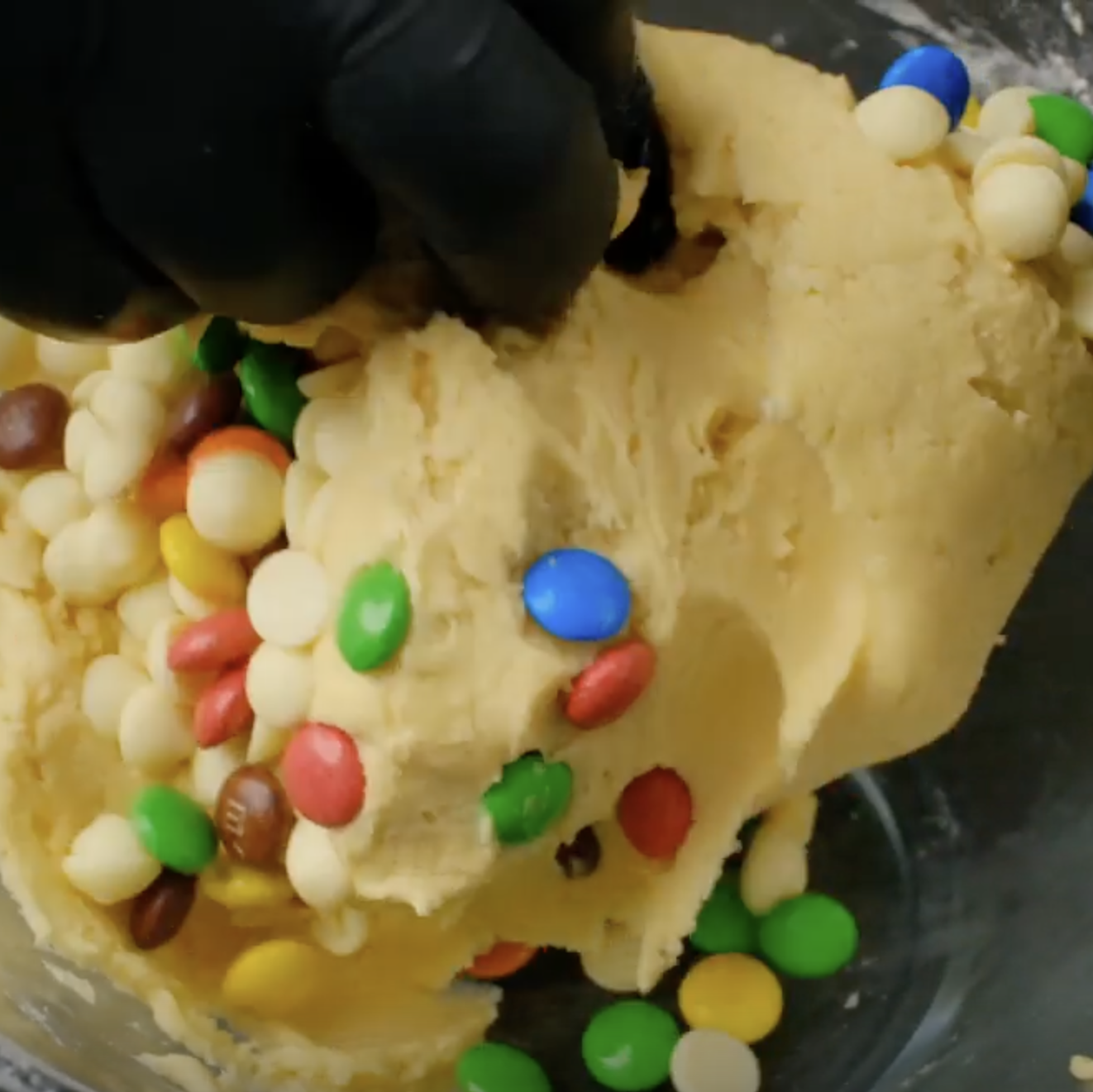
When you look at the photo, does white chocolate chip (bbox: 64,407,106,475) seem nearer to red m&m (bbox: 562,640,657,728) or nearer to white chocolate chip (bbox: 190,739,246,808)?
white chocolate chip (bbox: 190,739,246,808)

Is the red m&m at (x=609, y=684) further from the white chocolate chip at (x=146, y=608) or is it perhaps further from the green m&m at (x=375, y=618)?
the white chocolate chip at (x=146, y=608)

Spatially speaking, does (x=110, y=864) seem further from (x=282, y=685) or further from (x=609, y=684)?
(x=609, y=684)

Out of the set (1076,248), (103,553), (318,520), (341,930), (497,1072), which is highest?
(1076,248)

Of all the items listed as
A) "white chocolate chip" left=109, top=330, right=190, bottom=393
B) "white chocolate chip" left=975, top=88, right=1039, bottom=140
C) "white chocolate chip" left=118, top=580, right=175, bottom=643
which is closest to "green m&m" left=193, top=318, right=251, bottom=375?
"white chocolate chip" left=109, top=330, right=190, bottom=393

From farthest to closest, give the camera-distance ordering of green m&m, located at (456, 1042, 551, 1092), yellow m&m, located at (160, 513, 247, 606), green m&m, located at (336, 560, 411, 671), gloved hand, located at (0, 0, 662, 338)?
1. green m&m, located at (456, 1042, 551, 1092)
2. yellow m&m, located at (160, 513, 247, 606)
3. green m&m, located at (336, 560, 411, 671)
4. gloved hand, located at (0, 0, 662, 338)

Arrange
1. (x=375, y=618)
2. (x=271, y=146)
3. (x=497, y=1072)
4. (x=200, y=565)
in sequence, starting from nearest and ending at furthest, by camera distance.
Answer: (x=271, y=146)
(x=375, y=618)
(x=200, y=565)
(x=497, y=1072)

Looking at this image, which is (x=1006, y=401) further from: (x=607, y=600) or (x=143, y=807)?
(x=143, y=807)

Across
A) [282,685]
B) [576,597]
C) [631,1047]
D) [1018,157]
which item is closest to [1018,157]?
[1018,157]

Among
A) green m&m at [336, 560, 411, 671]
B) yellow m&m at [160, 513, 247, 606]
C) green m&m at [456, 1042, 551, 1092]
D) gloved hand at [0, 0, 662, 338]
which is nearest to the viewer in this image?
gloved hand at [0, 0, 662, 338]
